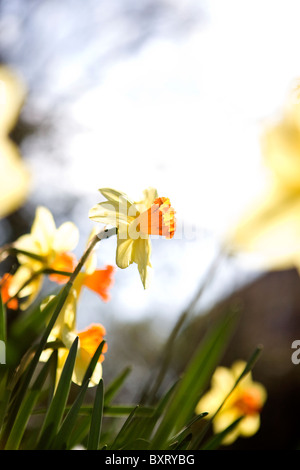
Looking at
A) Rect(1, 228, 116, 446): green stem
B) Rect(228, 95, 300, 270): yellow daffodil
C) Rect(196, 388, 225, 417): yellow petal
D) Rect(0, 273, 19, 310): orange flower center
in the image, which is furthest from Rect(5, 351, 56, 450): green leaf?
Rect(196, 388, 225, 417): yellow petal

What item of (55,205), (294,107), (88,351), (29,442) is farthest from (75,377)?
(55,205)

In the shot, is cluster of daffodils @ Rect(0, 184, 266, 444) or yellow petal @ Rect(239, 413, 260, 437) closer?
cluster of daffodils @ Rect(0, 184, 266, 444)

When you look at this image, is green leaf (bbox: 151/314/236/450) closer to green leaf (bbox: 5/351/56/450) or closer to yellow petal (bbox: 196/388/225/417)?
green leaf (bbox: 5/351/56/450)

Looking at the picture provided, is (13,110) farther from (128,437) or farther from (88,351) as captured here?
(128,437)

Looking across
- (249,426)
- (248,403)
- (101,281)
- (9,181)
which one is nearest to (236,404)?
(248,403)

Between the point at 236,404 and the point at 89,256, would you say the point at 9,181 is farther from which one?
the point at 236,404

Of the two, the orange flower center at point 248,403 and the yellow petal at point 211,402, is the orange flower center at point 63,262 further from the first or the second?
the yellow petal at point 211,402

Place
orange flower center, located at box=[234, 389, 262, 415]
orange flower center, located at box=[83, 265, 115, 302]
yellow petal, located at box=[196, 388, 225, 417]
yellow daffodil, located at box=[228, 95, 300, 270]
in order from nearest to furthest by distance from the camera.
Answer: yellow daffodil, located at box=[228, 95, 300, 270] < orange flower center, located at box=[83, 265, 115, 302] < orange flower center, located at box=[234, 389, 262, 415] < yellow petal, located at box=[196, 388, 225, 417]
